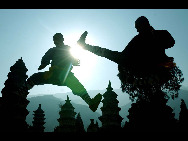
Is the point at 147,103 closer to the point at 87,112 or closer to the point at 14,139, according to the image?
the point at 14,139

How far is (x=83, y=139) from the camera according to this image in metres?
2.89

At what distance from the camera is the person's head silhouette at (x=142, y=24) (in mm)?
3697

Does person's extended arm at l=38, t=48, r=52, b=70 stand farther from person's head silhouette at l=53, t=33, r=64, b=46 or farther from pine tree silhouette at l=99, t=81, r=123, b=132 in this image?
pine tree silhouette at l=99, t=81, r=123, b=132

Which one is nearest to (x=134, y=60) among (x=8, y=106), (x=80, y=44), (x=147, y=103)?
(x=80, y=44)

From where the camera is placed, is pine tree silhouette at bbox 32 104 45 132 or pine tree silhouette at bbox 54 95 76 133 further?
pine tree silhouette at bbox 32 104 45 132

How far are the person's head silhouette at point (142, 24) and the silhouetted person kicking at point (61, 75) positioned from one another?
A: 8.49 feet

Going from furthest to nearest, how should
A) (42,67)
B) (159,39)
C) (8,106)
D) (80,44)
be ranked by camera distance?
(8,106) → (42,67) → (80,44) → (159,39)

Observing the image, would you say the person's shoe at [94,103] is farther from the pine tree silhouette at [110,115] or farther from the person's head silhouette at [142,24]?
the pine tree silhouette at [110,115]

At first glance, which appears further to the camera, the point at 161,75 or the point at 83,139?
the point at 161,75

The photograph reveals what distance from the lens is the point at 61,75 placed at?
5363mm

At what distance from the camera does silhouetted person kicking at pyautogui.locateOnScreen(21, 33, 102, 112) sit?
5.31 m

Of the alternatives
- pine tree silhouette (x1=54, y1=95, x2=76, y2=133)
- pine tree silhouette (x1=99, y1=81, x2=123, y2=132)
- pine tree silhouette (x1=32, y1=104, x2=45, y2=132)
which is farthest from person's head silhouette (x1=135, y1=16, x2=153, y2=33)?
pine tree silhouette (x1=32, y1=104, x2=45, y2=132)

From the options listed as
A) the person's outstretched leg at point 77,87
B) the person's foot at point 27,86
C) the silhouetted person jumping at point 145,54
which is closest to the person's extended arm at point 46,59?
the person's foot at point 27,86
